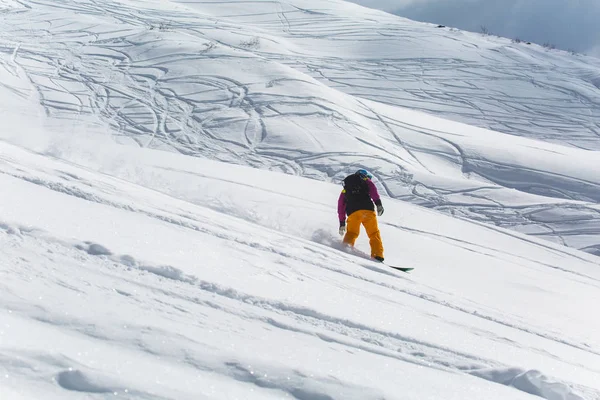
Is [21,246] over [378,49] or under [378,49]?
under

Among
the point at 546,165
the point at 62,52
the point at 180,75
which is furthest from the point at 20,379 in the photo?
the point at 62,52

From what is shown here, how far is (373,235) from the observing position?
24.9 feet

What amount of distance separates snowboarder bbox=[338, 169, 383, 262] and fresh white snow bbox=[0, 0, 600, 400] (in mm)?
333

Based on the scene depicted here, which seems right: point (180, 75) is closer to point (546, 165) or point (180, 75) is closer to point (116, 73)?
point (116, 73)

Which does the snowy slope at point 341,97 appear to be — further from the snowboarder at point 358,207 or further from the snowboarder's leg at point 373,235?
the snowboarder's leg at point 373,235

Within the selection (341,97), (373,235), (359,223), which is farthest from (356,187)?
(341,97)

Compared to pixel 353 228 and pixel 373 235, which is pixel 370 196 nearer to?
pixel 353 228

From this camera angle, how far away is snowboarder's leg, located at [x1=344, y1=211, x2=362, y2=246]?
7.81 meters

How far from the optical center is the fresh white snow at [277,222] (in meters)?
2.91

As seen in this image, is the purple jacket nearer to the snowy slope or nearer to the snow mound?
the snowy slope

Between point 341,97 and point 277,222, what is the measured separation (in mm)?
9682

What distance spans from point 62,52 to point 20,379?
797 inches

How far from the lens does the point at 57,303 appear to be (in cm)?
304

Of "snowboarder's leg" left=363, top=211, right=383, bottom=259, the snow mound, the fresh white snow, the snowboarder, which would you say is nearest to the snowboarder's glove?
the snowboarder
